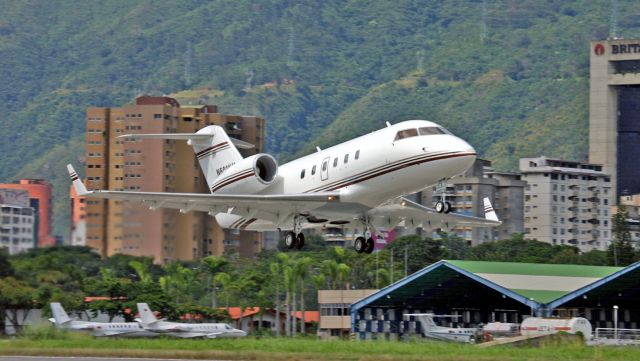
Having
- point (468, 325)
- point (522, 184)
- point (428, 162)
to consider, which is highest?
point (522, 184)

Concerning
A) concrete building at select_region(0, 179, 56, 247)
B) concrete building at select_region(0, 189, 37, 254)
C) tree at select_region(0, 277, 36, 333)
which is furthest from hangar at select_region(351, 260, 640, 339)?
concrete building at select_region(0, 189, 37, 254)

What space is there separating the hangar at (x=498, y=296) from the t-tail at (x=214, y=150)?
14.9 m

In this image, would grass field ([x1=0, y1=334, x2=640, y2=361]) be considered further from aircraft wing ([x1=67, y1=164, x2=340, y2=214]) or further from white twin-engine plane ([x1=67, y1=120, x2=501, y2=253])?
aircraft wing ([x1=67, y1=164, x2=340, y2=214])

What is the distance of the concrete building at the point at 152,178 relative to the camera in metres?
81.9

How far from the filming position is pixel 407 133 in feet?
144

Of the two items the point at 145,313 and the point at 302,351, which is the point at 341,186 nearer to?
the point at 302,351

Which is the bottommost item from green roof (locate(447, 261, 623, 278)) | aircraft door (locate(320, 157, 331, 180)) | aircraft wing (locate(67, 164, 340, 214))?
green roof (locate(447, 261, 623, 278))

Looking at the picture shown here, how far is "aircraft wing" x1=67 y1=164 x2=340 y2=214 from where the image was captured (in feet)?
151

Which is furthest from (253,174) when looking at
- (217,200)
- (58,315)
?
(58,315)

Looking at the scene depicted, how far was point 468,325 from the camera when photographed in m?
72.3

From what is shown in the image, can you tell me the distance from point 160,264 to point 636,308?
110 ft

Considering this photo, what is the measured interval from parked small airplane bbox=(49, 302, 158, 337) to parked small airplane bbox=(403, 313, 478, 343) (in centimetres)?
1290

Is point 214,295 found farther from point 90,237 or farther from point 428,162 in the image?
point 428,162

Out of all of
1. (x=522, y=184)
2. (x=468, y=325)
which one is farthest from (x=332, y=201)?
(x=522, y=184)
